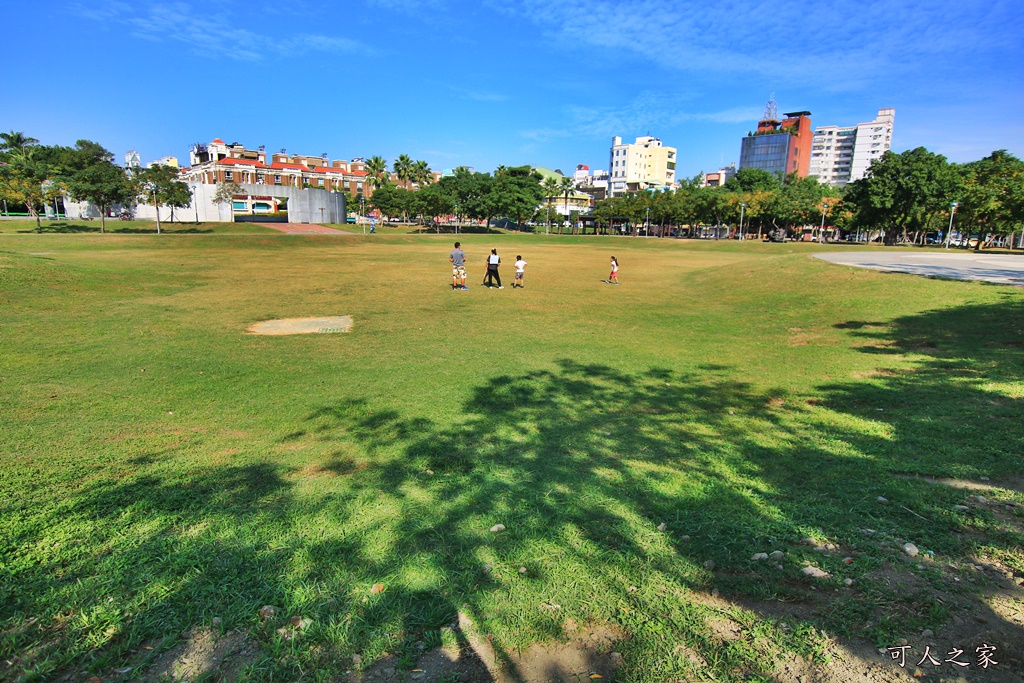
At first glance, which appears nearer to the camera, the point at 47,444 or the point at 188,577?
the point at 188,577

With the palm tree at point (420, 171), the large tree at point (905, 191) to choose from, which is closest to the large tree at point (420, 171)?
the palm tree at point (420, 171)

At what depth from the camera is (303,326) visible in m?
14.8

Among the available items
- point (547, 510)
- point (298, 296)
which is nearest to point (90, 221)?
point (298, 296)

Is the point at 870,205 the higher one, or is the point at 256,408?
the point at 870,205

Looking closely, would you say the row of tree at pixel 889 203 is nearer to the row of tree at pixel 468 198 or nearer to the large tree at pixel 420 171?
the row of tree at pixel 468 198

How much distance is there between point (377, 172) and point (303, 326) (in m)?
104

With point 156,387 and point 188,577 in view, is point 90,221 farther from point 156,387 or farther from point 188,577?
point 188,577

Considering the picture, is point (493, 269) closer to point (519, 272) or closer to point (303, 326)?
point (519, 272)

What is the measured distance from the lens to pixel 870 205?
66.6 m

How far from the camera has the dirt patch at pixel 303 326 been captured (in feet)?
45.9

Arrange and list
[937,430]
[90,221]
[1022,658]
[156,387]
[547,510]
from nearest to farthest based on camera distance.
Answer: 1. [1022,658]
2. [547,510]
3. [937,430]
4. [156,387]
5. [90,221]

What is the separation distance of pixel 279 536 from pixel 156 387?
6160mm

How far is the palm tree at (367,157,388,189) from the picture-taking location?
108 metres

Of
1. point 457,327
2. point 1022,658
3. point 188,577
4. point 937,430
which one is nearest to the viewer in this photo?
point 1022,658
